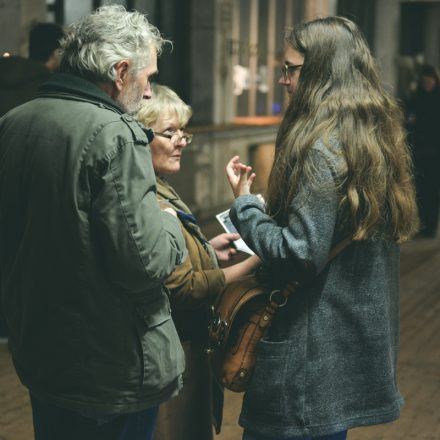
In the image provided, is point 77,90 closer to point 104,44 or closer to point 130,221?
point 104,44

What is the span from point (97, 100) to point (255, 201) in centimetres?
64

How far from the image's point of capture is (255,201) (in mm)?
2857

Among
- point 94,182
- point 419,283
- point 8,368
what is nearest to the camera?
point 94,182

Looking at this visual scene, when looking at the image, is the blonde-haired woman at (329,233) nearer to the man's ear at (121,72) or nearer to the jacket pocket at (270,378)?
the jacket pocket at (270,378)

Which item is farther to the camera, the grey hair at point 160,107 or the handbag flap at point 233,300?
the grey hair at point 160,107

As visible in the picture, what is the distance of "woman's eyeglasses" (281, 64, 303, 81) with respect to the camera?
2889 mm

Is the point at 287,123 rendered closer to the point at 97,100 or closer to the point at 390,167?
the point at 390,167

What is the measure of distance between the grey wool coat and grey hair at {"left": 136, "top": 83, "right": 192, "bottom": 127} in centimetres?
51

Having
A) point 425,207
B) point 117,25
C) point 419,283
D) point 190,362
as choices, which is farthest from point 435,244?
point 117,25

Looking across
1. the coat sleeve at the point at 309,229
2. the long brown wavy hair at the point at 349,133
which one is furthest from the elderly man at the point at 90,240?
the long brown wavy hair at the point at 349,133

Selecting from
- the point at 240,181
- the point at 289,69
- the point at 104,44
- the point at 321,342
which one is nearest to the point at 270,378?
the point at 321,342

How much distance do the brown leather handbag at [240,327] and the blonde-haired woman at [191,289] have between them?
111 millimetres

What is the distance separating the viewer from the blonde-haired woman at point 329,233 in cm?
270

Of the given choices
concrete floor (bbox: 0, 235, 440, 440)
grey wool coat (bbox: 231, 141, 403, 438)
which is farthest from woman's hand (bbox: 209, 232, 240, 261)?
concrete floor (bbox: 0, 235, 440, 440)
